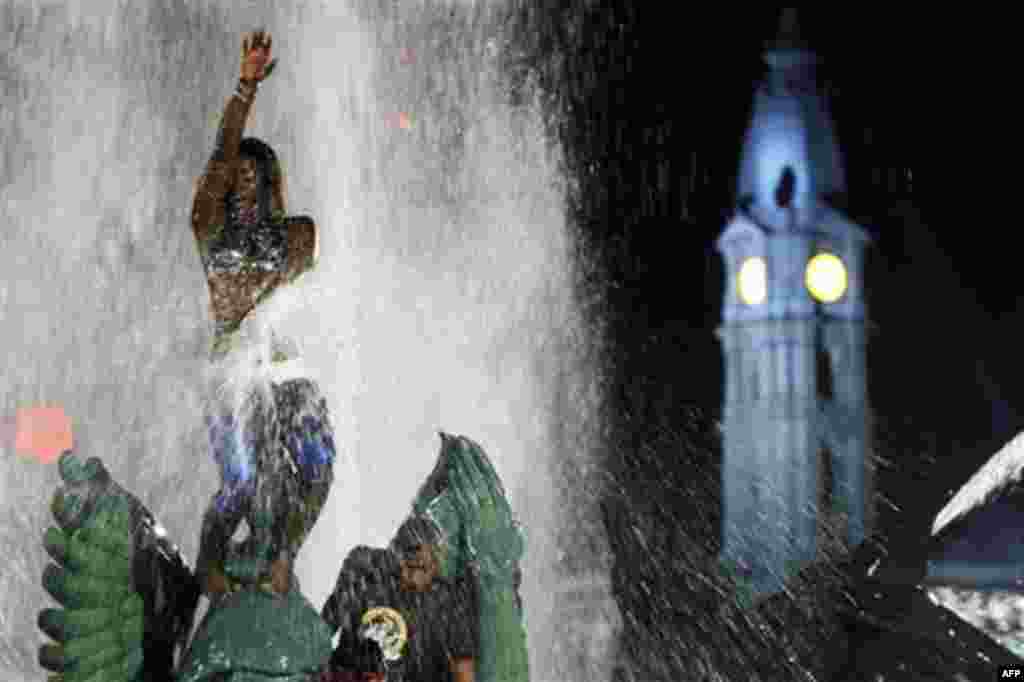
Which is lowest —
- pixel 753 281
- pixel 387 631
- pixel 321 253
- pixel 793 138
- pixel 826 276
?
pixel 387 631

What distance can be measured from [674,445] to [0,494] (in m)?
47.4

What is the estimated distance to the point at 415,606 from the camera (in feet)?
27.0

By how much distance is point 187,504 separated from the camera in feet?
37.6

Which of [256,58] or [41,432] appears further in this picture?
[41,432]

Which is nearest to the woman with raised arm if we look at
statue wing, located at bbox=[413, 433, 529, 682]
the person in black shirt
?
the person in black shirt

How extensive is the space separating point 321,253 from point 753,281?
7607 centimetres

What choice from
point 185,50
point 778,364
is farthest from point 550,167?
point 778,364

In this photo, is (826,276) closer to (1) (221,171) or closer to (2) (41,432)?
(2) (41,432)

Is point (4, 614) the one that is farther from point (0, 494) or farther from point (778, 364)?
point (778, 364)

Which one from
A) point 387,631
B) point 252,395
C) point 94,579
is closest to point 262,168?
point 252,395

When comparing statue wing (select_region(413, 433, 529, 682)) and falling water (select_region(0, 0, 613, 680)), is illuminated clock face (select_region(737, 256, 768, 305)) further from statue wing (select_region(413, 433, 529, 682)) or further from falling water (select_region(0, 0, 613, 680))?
statue wing (select_region(413, 433, 529, 682))

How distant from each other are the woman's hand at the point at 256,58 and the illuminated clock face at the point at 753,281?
78.5m

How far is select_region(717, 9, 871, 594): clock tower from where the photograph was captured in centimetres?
8412

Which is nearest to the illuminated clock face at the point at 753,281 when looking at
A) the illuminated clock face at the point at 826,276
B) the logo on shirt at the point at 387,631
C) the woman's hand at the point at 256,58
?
the illuminated clock face at the point at 826,276
